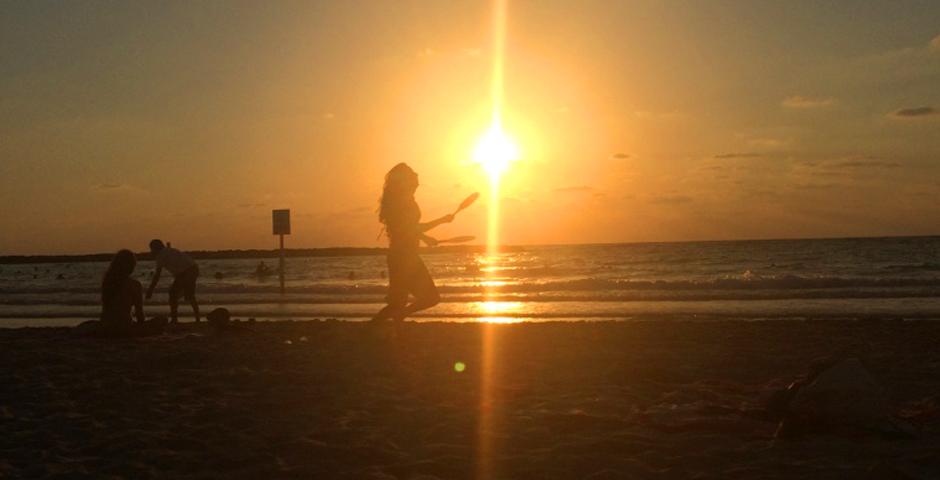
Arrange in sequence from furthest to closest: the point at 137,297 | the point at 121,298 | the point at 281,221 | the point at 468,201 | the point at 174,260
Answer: the point at 281,221
the point at 174,260
the point at 137,297
the point at 121,298
the point at 468,201

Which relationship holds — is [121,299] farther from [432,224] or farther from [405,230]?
[432,224]

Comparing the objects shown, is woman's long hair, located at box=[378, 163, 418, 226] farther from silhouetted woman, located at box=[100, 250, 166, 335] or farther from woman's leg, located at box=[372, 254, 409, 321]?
silhouetted woman, located at box=[100, 250, 166, 335]

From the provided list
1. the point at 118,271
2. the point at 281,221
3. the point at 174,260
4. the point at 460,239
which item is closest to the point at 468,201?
the point at 460,239

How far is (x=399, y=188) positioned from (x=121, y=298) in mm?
4199

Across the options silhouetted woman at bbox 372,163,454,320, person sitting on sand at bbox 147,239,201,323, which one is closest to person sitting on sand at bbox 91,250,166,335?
person sitting on sand at bbox 147,239,201,323

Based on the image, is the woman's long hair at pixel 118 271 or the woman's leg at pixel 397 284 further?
the woman's long hair at pixel 118 271

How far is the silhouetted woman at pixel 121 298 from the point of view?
10180 mm

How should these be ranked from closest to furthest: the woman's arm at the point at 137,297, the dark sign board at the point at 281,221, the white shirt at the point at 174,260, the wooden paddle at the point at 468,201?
the wooden paddle at the point at 468,201 < the woman's arm at the point at 137,297 < the white shirt at the point at 174,260 < the dark sign board at the point at 281,221

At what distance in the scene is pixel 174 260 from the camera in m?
13.0

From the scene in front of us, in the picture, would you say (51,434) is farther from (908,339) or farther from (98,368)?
(908,339)

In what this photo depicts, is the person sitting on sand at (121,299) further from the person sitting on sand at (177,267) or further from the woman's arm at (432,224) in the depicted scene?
the woman's arm at (432,224)

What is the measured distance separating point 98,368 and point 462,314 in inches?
406

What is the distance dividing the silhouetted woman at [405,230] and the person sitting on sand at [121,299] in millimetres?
3551

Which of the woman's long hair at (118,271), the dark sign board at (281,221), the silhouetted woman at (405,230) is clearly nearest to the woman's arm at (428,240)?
the silhouetted woman at (405,230)
